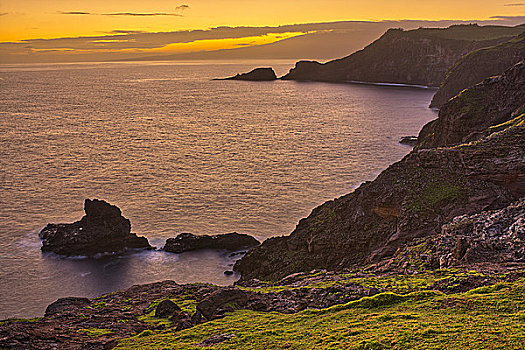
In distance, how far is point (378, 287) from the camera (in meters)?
28.3

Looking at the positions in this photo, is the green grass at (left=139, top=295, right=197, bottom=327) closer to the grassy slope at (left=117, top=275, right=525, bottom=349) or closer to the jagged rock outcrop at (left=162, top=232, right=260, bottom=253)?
the grassy slope at (left=117, top=275, right=525, bottom=349)

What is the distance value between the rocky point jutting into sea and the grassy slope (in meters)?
0.07

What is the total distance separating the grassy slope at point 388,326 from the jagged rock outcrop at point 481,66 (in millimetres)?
138958

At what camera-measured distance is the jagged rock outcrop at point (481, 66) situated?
15512 centimetres

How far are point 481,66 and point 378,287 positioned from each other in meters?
162

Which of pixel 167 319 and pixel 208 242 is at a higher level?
pixel 167 319

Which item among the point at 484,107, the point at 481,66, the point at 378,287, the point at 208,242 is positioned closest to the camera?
the point at 378,287

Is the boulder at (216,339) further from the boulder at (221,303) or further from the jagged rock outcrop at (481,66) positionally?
the jagged rock outcrop at (481,66)

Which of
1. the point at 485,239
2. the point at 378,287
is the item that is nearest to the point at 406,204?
the point at 485,239

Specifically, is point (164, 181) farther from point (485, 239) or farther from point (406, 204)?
point (485, 239)

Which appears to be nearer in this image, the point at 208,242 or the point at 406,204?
the point at 406,204

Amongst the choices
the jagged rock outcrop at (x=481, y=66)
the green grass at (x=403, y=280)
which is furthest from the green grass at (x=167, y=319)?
the jagged rock outcrop at (x=481, y=66)

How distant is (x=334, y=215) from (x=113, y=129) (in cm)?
12405

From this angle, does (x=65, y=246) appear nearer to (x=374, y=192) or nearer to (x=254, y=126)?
(x=374, y=192)
